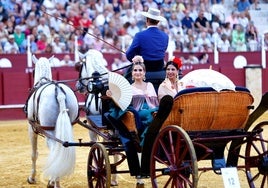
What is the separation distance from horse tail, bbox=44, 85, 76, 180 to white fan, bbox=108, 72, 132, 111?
1150 millimetres

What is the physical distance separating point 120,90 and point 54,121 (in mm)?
1627

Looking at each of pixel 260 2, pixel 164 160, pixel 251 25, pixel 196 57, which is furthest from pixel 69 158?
pixel 260 2

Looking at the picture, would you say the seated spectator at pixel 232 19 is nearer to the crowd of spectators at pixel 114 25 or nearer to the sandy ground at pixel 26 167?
the crowd of spectators at pixel 114 25

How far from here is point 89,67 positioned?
31.4ft

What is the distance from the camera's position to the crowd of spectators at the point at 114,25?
17.6m

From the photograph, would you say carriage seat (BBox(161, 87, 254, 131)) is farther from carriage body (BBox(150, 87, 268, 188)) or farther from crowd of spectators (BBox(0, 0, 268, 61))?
crowd of spectators (BBox(0, 0, 268, 61))

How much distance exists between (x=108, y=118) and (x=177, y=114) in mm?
962

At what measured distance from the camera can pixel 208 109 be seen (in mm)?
6527

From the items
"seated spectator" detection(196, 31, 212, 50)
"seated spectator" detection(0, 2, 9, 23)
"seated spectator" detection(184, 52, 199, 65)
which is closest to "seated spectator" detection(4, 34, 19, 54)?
"seated spectator" detection(0, 2, 9, 23)

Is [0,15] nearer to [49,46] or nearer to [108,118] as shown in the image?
[49,46]

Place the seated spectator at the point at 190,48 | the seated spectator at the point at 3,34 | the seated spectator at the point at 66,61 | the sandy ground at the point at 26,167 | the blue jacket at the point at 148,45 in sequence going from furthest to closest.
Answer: the seated spectator at the point at 190,48 < the seated spectator at the point at 66,61 < the seated spectator at the point at 3,34 < the sandy ground at the point at 26,167 < the blue jacket at the point at 148,45

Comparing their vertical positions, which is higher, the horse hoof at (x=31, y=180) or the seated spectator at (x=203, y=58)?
the seated spectator at (x=203, y=58)

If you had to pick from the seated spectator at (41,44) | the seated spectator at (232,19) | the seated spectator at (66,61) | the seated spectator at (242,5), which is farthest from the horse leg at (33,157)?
the seated spectator at (242,5)

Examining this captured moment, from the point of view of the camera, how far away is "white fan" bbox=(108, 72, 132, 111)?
7102mm
